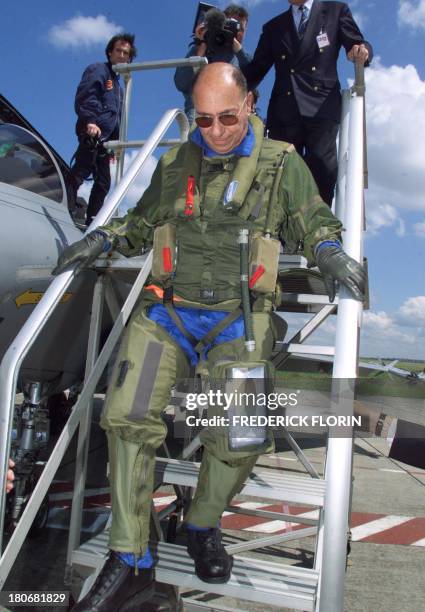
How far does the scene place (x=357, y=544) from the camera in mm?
4406

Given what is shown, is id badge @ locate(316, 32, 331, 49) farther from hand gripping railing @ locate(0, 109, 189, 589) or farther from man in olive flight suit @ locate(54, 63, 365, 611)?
hand gripping railing @ locate(0, 109, 189, 589)

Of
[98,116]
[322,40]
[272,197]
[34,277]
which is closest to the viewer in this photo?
[272,197]

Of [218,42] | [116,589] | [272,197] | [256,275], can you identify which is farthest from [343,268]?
[218,42]

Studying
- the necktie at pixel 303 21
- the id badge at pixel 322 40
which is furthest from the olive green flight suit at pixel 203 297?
the necktie at pixel 303 21

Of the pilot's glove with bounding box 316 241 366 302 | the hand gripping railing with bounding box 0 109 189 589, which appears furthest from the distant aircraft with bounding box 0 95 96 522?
the pilot's glove with bounding box 316 241 366 302

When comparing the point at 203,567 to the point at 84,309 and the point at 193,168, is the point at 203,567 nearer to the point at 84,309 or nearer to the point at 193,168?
the point at 193,168

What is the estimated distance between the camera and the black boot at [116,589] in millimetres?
2062

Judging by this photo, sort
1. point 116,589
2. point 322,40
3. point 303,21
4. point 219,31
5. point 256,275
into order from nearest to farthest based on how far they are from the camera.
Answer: point 116,589 < point 256,275 < point 322,40 < point 303,21 < point 219,31

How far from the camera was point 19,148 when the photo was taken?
13.7ft

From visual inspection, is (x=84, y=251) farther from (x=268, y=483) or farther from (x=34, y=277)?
(x=268, y=483)

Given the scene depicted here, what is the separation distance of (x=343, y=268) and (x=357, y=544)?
9.96ft

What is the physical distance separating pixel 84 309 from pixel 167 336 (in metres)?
1.94

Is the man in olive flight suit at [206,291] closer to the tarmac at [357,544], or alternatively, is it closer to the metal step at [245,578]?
the metal step at [245,578]

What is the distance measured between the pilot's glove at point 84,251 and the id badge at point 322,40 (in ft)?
8.25
